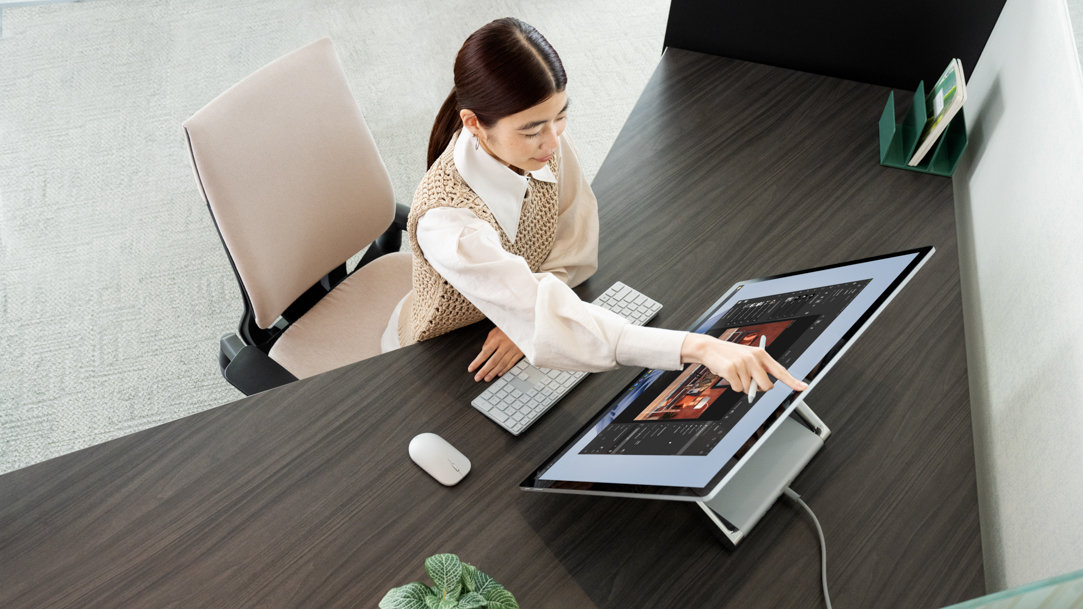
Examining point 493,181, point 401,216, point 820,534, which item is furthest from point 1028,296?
point 401,216

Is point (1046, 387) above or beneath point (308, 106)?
above

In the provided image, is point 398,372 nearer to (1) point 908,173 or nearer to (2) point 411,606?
(2) point 411,606

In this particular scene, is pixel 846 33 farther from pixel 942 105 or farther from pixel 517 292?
pixel 517 292

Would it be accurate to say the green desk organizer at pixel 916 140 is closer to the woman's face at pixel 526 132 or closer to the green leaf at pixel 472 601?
the woman's face at pixel 526 132

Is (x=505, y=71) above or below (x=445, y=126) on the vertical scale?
above

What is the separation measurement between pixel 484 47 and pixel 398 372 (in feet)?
1.87

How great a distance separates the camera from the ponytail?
1349 millimetres

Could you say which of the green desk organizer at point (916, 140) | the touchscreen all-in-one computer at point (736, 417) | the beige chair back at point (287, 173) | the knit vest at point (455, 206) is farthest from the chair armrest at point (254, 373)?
the green desk organizer at point (916, 140)

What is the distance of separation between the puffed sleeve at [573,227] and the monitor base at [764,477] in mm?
480

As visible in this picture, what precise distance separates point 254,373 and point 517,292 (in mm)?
596

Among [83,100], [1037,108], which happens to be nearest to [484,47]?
[1037,108]

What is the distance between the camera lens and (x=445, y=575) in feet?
2.92

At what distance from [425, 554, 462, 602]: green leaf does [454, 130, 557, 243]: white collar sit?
63cm

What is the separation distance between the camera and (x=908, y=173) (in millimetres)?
1718
